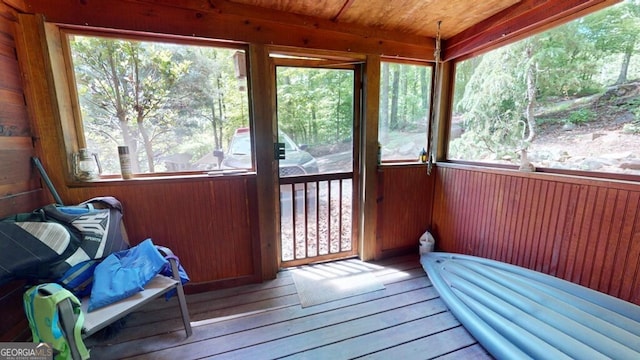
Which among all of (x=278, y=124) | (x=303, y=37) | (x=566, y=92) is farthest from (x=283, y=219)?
(x=566, y=92)

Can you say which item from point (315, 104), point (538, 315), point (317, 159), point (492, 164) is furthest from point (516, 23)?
point (538, 315)

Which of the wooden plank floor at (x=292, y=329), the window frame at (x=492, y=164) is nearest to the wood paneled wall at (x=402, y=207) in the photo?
the window frame at (x=492, y=164)

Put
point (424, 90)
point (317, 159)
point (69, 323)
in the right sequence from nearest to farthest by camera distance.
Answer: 1. point (69, 323)
2. point (317, 159)
3. point (424, 90)

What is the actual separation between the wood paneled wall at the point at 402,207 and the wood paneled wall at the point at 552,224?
0.25 metres

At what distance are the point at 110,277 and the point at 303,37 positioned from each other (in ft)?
7.09

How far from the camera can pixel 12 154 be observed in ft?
4.78

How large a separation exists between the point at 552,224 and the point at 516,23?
155 cm

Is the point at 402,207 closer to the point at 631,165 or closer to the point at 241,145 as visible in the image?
the point at 631,165

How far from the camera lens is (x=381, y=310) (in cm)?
187

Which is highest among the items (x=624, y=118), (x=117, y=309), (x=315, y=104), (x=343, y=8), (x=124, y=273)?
(x=343, y=8)

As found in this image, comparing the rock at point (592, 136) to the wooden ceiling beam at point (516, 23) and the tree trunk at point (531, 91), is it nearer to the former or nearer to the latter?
the tree trunk at point (531, 91)

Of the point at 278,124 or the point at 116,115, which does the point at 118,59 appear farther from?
the point at 278,124

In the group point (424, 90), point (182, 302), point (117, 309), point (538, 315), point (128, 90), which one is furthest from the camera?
point (424, 90)

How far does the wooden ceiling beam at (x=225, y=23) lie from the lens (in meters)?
1.61
